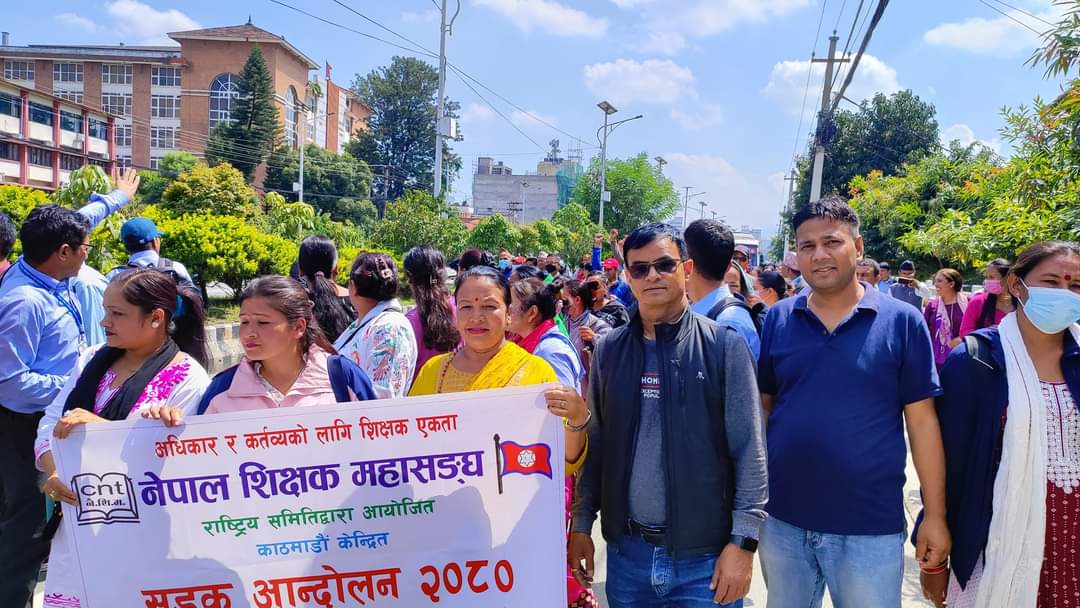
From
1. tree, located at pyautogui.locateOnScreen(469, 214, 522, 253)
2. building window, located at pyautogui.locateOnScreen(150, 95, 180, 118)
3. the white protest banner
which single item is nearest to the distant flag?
the white protest banner

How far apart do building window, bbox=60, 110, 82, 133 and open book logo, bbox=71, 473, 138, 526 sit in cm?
5530

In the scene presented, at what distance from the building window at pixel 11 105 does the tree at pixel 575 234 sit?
33.7m

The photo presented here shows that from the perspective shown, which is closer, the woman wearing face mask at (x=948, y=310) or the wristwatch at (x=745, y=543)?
the wristwatch at (x=745, y=543)

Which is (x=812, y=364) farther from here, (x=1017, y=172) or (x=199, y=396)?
(x=1017, y=172)

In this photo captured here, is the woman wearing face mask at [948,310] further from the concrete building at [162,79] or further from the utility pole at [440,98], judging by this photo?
the concrete building at [162,79]

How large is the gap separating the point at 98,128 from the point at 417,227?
4626cm

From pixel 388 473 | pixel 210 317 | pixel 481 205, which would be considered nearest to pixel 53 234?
pixel 388 473

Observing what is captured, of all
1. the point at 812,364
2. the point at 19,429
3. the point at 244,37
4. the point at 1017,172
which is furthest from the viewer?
the point at 244,37

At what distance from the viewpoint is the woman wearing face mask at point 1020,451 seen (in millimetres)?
2457

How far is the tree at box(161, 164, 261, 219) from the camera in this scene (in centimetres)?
3005

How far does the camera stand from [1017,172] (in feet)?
18.9

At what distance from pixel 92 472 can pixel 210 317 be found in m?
12.4

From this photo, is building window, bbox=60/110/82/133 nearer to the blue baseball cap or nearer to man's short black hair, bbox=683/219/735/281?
the blue baseball cap

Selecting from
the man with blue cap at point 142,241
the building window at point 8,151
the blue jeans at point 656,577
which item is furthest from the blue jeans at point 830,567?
the building window at point 8,151
